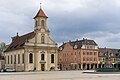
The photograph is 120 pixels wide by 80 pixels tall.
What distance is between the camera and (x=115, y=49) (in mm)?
131625

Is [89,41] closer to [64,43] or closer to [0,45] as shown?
[64,43]

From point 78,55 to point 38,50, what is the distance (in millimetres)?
29520

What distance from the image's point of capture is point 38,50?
290 ft

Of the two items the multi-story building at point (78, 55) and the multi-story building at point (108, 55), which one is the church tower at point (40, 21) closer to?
the multi-story building at point (78, 55)

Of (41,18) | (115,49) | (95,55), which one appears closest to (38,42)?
(41,18)

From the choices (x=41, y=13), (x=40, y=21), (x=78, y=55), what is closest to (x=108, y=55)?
(x=78, y=55)

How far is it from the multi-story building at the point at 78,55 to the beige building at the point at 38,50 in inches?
934

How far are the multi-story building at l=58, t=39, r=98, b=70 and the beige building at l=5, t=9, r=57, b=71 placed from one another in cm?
2373

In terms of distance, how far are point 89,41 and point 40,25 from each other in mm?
33865

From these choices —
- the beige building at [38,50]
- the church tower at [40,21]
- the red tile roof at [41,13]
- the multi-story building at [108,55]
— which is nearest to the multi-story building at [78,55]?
the multi-story building at [108,55]

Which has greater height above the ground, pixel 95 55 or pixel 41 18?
pixel 41 18

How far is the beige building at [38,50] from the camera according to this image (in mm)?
86938

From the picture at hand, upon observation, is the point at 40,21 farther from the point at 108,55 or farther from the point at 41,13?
the point at 108,55

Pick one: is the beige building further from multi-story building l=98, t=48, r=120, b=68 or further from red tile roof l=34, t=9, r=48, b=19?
multi-story building l=98, t=48, r=120, b=68
